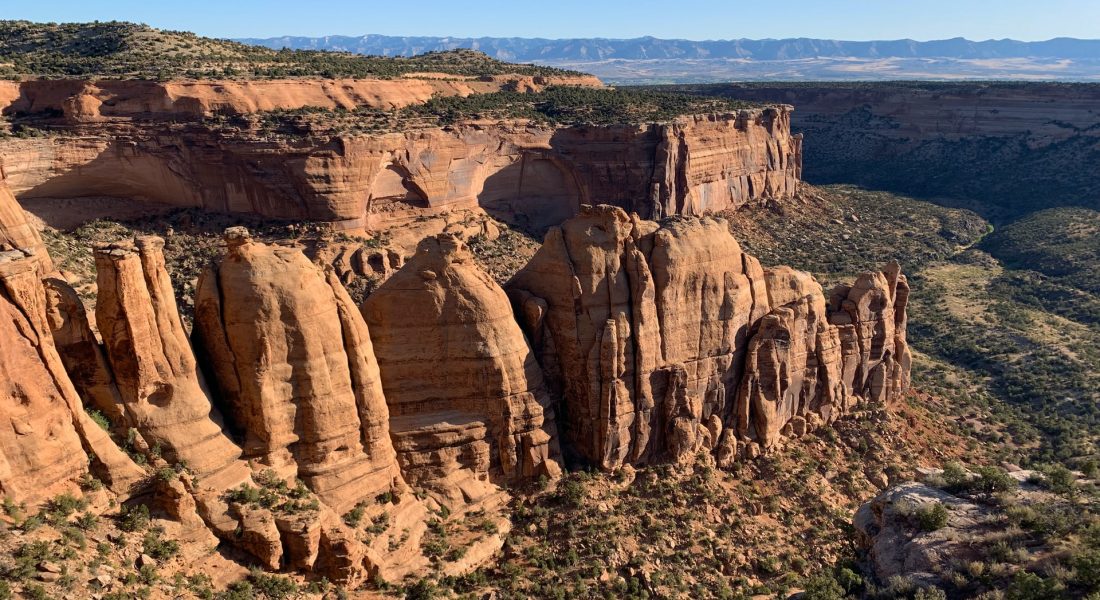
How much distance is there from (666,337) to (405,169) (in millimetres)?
41246

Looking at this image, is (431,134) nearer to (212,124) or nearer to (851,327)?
(212,124)

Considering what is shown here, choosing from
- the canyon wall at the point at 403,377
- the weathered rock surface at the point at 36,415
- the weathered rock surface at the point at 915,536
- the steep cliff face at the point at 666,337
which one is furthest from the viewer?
the steep cliff face at the point at 666,337

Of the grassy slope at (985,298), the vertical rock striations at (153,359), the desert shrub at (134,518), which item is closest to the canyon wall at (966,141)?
the grassy slope at (985,298)

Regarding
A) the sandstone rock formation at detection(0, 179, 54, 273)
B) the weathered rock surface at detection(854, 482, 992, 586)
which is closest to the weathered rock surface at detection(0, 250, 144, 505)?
the sandstone rock formation at detection(0, 179, 54, 273)

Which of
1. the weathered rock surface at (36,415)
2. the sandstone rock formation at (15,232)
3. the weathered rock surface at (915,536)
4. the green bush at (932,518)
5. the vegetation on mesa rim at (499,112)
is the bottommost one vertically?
the weathered rock surface at (915,536)

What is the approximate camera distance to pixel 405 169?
67.1m

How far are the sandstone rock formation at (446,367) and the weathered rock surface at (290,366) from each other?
1.77 m

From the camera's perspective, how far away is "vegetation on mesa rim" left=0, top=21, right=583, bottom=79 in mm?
67562

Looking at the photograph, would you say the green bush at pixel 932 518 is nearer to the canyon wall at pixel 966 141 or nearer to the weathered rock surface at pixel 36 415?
the weathered rock surface at pixel 36 415

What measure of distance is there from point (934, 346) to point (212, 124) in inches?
2306

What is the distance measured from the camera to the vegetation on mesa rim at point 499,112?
63.4 m

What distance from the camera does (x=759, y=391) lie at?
3344cm

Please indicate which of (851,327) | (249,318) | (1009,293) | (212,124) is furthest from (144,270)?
(1009,293)

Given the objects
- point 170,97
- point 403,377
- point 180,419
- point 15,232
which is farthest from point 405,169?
point 180,419
